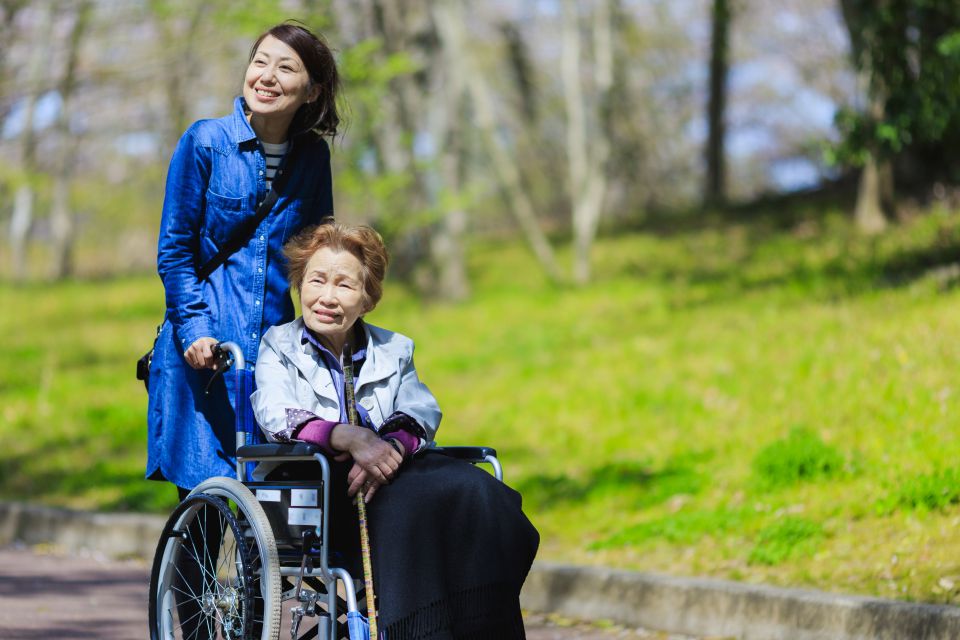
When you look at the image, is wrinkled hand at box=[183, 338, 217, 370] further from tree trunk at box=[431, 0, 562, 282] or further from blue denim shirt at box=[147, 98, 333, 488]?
tree trunk at box=[431, 0, 562, 282]

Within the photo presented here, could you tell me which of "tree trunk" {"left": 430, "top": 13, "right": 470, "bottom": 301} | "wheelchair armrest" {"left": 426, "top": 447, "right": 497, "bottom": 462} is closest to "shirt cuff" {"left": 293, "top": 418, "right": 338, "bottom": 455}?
"wheelchair armrest" {"left": 426, "top": 447, "right": 497, "bottom": 462}

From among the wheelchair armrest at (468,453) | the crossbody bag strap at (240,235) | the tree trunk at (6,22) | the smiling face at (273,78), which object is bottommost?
the wheelchair armrest at (468,453)

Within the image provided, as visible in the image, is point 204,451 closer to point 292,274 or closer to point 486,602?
point 292,274

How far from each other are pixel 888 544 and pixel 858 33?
6.57 meters

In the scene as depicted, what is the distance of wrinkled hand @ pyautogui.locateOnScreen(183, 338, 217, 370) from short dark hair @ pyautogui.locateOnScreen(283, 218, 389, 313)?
0.31 meters

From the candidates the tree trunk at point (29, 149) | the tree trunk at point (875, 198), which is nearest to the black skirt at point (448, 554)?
the tree trunk at point (29, 149)

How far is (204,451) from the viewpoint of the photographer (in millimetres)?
4102

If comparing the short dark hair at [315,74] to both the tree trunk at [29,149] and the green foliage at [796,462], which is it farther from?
the tree trunk at [29,149]

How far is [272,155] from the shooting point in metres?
4.20

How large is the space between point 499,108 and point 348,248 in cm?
3458

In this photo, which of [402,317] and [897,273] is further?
[402,317]

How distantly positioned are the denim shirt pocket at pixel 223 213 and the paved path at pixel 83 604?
6.78 feet

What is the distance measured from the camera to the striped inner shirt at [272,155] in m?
4.18

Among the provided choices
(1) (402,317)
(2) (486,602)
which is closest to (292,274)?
(2) (486,602)
